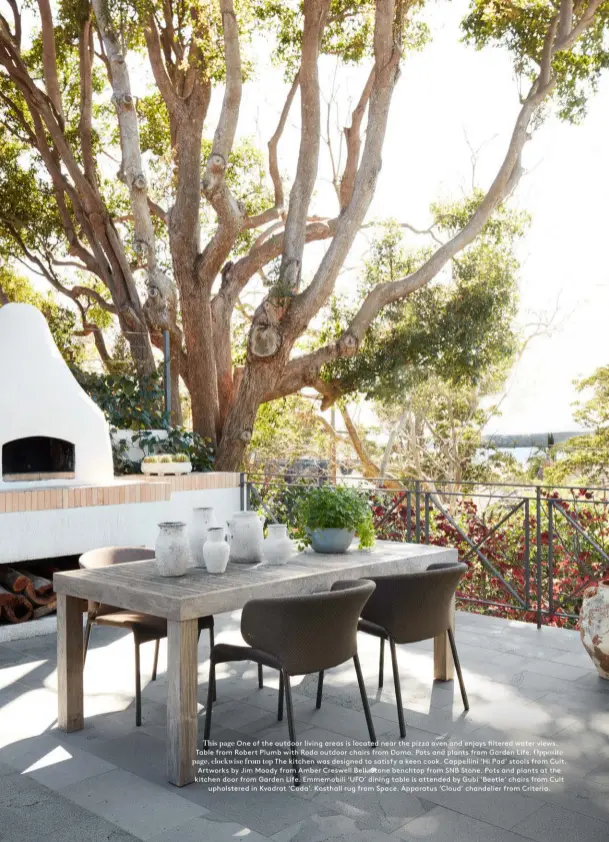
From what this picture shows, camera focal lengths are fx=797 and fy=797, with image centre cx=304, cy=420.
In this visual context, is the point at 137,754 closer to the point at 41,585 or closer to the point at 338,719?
the point at 338,719

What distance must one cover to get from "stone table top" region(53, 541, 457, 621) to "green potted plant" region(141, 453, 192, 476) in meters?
3.17

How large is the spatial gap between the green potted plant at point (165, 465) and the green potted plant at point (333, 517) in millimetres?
3179

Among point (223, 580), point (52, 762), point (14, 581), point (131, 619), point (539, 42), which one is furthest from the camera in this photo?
point (539, 42)

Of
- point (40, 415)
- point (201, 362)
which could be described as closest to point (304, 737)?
point (40, 415)

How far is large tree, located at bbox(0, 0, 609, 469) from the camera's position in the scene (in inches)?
305

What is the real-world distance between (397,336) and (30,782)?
7.61 metres

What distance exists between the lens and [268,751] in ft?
10.4

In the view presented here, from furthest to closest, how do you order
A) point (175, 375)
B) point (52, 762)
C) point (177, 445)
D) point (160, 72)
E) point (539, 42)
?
point (175, 375) → point (160, 72) → point (539, 42) → point (177, 445) → point (52, 762)

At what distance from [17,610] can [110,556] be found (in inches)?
69.1

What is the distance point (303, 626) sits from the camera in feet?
9.63

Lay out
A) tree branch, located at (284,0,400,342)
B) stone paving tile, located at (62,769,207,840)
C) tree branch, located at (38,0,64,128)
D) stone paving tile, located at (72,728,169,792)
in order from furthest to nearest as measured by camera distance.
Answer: tree branch, located at (38,0,64,128) → tree branch, located at (284,0,400,342) → stone paving tile, located at (72,728,169,792) → stone paving tile, located at (62,769,207,840)

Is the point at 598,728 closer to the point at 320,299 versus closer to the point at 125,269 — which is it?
the point at 320,299

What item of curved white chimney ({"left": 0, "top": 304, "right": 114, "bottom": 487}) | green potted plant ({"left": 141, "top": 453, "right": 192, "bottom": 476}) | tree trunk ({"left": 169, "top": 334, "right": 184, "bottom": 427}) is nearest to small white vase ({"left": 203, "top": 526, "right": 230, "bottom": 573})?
curved white chimney ({"left": 0, "top": 304, "right": 114, "bottom": 487})

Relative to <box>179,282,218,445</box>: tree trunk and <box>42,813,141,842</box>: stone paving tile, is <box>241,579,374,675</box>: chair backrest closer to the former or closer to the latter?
<box>42,813,141,842</box>: stone paving tile
